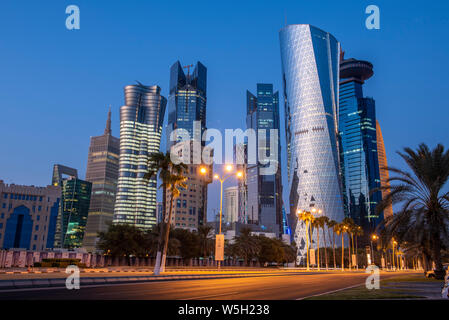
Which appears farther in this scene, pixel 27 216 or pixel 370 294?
pixel 27 216

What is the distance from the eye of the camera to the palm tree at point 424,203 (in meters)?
31.0

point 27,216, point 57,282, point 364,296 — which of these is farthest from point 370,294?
point 27,216

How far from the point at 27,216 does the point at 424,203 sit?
452ft

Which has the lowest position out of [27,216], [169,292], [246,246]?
[169,292]

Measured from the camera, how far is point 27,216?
138 m

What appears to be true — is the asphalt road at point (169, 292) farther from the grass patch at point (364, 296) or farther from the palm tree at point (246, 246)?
the palm tree at point (246, 246)

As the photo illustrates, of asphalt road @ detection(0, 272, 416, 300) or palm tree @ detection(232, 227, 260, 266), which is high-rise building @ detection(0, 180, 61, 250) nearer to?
palm tree @ detection(232, 227, 260, 266)

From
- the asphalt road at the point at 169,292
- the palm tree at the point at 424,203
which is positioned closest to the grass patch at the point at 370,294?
the asphalt road at the point at 169,292

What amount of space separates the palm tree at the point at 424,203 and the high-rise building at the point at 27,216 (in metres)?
134

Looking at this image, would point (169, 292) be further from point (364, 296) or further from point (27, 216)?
point (27, 216)

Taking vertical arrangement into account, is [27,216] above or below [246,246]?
above

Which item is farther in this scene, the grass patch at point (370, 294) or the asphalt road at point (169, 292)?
the grass patch at point (370, 294)
